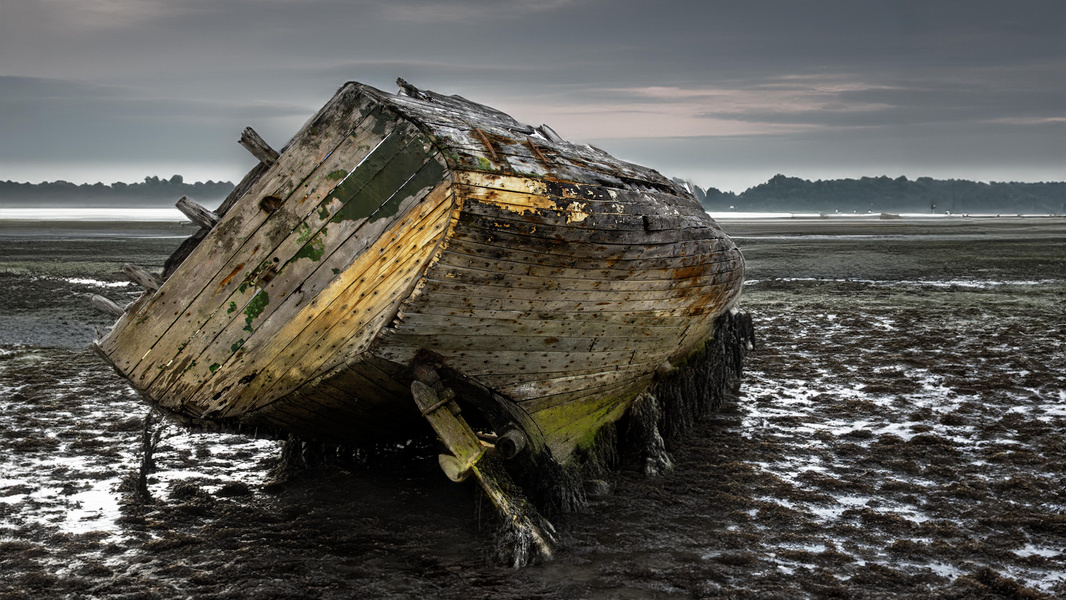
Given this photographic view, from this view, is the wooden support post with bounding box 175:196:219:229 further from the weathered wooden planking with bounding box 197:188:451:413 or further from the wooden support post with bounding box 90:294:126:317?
the wooden support post with bounding box 90:294:126:317

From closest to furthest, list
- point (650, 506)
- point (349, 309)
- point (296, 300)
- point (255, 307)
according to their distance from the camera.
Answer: point (349, 309) → point (296, 300) → point (255, 307) → point (650, 506)

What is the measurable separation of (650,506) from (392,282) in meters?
2.56

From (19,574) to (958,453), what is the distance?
6845 millimetres

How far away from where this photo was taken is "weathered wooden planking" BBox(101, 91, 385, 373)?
16.1ft

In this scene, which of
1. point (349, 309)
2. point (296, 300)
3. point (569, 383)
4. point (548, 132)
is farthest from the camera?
point (548, 132)

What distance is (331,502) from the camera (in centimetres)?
600

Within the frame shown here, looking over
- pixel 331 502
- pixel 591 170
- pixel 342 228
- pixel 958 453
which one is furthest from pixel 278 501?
pixel 958 453

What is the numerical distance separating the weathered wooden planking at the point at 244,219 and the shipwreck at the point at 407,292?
12 millimetres

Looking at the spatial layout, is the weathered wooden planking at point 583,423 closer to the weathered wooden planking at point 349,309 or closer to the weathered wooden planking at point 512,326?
the weathered wooden planking at point 512,326

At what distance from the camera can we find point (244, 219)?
500 centimetres

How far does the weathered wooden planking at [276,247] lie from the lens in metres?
4.79

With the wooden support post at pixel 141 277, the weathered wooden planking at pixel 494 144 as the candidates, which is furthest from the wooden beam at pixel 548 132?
the wooden support post at pixel 141 277

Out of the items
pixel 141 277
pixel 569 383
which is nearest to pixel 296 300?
pixel 141 277

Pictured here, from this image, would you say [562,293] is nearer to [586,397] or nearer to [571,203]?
[571,203]
